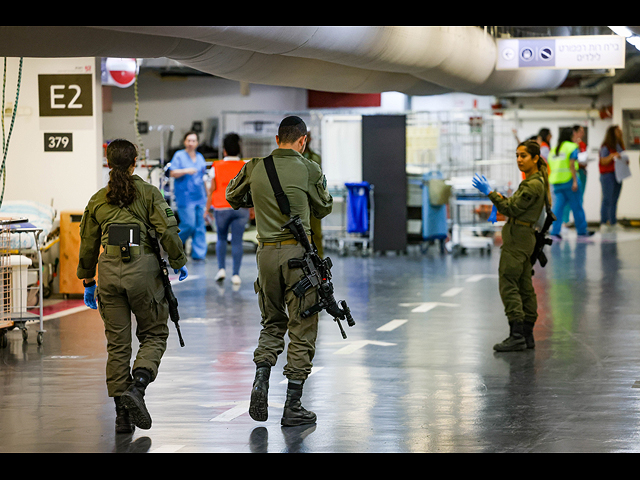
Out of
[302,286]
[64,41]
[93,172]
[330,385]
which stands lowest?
[330,385]

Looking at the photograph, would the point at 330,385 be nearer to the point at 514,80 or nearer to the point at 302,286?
the point at 302,286

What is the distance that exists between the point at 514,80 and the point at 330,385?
7.85 meters

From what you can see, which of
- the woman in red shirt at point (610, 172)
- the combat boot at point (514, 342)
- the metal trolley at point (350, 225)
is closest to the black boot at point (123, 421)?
the combat boot at point (514, 342)

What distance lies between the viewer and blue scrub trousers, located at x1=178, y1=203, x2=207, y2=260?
12.2 meters

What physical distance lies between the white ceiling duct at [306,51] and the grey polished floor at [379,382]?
2.03 meters

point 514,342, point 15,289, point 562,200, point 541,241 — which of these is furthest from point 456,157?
point 15,289

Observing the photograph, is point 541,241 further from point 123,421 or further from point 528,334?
point 123,421

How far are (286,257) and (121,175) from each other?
94 cm

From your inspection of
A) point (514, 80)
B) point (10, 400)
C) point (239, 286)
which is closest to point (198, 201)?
point (239, 286)

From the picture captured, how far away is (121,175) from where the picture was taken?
4609 millimetres

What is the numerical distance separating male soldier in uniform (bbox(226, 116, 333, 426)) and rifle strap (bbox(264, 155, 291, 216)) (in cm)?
3

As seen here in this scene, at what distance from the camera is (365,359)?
638 cm

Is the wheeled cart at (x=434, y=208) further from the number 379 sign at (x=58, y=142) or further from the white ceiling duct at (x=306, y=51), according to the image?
the number 379 sign at (x=58, y=142)

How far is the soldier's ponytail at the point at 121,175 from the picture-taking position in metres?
4.60
